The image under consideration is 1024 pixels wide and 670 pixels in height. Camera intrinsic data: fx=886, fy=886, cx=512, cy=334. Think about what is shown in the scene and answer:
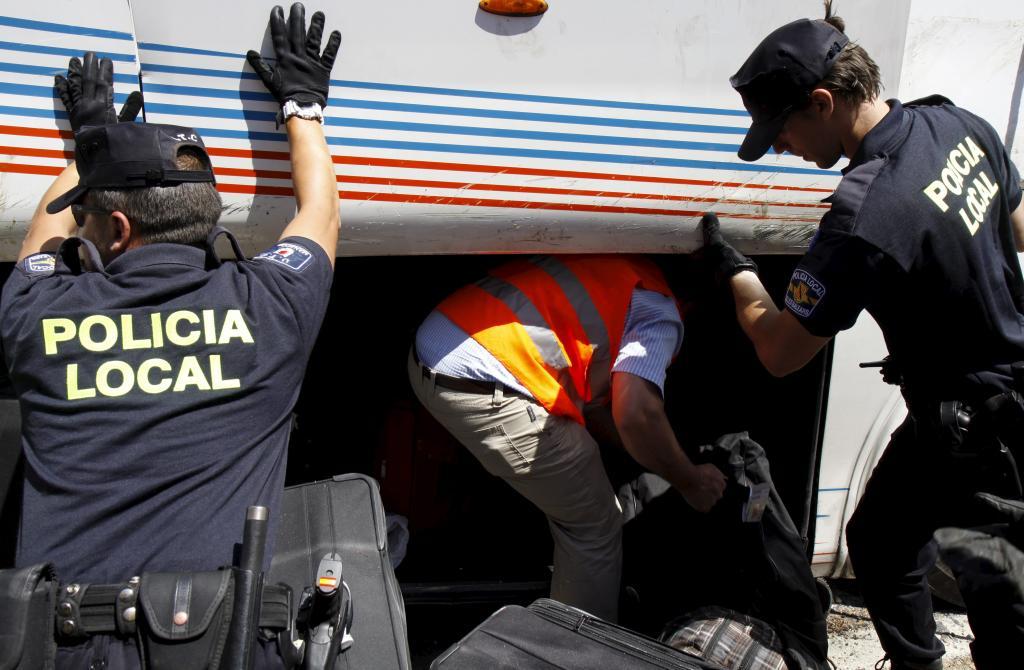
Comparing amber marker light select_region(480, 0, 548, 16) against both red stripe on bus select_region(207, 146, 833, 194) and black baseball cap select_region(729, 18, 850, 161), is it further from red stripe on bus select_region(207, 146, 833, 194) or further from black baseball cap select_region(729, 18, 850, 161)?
black baseball cap select_region(729, 18, 850, 161)

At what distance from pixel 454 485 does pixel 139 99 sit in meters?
1.74

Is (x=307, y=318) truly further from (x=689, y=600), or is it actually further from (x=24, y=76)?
(x=689, y=600)

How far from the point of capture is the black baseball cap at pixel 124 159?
1.69 m

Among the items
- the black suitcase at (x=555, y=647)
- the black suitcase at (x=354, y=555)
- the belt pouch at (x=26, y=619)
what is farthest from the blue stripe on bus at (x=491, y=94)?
the black suitcase at (x=555, y=647)

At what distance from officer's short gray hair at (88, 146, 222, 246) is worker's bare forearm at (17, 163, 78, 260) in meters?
0.17

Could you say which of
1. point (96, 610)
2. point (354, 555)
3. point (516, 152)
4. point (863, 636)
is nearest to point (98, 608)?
point (96, 610)

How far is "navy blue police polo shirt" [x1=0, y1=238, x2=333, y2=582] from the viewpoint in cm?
157

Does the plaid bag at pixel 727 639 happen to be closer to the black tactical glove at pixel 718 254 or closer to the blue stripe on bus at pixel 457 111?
the black tactical glove at pixel 718 254

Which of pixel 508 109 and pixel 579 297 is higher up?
pixel 508 109

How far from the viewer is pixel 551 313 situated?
2.52m

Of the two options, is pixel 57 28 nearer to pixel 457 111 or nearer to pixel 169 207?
pixel 169 207

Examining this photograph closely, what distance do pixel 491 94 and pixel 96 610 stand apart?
1352mm

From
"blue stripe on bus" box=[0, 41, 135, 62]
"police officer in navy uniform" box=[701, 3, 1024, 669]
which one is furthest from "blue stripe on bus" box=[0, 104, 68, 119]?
"police officer in navy uniform" box=[701, 3, 1024, 669]

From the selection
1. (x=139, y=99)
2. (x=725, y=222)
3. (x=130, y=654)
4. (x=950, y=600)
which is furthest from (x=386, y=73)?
(x=950, y=600)
